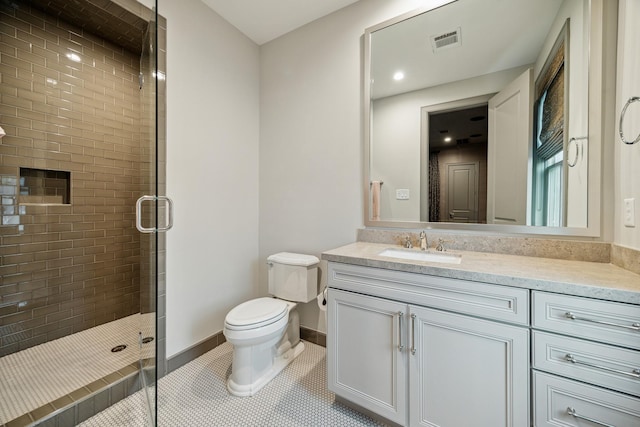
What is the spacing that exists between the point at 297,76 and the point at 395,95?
2.93 ft

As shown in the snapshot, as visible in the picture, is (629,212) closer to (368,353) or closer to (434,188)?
(434,188)

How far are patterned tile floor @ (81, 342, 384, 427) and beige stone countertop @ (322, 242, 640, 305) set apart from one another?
2.80 feet

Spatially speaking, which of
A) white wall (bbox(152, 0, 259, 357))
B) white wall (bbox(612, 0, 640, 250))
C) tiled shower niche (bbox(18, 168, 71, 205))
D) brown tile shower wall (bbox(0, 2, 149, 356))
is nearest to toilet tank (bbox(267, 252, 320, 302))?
white wall (bbox(152, 0, 259, 357))

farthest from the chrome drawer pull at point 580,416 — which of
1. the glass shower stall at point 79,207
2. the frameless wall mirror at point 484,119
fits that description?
the glass shower stall at point 79,207

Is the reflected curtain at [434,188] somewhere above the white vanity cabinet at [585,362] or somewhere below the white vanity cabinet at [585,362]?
above

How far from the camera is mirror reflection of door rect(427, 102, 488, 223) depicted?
60.6 inches

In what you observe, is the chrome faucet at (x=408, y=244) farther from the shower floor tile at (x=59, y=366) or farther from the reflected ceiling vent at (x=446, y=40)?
the shower floor tile at (x=59, y=366)

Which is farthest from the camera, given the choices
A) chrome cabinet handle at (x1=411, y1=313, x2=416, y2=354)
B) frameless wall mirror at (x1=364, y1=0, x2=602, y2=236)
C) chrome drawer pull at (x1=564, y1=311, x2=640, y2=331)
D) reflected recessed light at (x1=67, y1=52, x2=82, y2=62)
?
reflected recessed light at (x1=67, y1=52, x2=82, y2=62)

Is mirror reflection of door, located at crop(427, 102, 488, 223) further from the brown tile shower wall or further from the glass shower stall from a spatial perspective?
the brown tile shower wall

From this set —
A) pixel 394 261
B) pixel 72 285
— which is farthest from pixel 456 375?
pixel 72 285

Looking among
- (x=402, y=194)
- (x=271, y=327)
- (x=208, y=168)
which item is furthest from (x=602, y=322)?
(x=208, y=168)

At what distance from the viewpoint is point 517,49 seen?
1.42 metres

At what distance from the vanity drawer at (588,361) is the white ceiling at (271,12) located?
2.33 metres

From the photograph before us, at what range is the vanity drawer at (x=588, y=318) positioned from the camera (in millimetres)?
824
